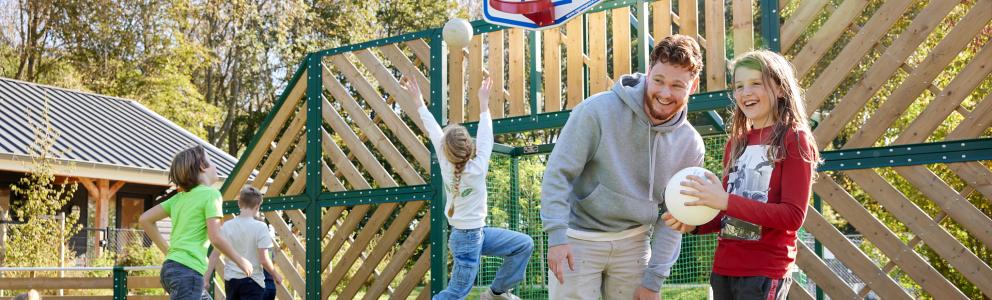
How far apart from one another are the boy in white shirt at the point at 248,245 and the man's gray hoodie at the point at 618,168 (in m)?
3.58

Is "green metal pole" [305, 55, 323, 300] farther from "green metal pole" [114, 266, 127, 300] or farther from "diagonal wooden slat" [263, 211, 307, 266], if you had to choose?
"green metal pole" [114, 266, 127, 300]

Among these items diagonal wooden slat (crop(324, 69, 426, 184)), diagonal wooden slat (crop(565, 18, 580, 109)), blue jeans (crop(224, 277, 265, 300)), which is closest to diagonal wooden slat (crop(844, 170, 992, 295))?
diagonal wooden slat (crop(565, 18, 580, 109))

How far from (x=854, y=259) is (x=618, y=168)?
2314 millimetres

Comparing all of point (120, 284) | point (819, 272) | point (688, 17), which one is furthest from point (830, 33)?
point (120, 284)

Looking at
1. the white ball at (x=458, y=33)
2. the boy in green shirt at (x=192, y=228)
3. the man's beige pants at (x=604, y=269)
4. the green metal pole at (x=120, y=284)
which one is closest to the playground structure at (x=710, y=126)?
the white ball at (x=458, y=33)

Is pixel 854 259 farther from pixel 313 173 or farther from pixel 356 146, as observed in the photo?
pixel 313 173

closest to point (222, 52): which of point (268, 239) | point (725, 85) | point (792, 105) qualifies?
point (268, 239)

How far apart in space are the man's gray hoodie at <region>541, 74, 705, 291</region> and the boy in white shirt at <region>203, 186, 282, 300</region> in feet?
11.7

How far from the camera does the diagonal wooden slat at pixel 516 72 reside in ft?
20.1

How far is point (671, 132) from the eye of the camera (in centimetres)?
342

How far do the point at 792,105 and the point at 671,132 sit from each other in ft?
1.79

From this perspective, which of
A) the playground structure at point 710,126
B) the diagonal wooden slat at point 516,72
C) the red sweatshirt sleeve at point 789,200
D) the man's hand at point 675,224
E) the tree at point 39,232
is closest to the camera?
the red sweatshirt sleeve at point 789,200

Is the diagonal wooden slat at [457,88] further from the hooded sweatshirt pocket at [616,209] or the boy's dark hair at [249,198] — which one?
the hooded sweatshirt pocket at [616,209]

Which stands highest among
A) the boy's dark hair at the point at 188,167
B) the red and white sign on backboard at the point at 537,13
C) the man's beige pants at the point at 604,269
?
the red and white sign on backboard at the point at 537,13
